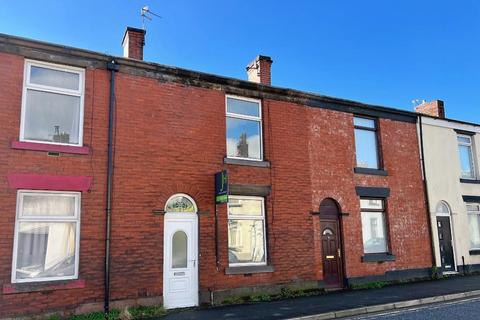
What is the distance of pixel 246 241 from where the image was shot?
12562mm

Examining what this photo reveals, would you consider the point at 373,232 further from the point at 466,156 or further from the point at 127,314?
the point at 127,314

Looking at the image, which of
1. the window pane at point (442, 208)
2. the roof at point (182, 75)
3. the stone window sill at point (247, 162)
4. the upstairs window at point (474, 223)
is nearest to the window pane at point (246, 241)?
the stone window sill at point (247, 162)

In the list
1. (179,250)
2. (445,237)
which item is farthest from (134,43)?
(445,237)

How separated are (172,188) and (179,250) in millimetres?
1603

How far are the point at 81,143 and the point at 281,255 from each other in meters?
6.29

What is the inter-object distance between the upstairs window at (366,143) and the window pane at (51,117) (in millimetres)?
9358

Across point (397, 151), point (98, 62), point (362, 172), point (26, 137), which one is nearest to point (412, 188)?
point (397, 151)

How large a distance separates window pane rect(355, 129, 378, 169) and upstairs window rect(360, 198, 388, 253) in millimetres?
1299

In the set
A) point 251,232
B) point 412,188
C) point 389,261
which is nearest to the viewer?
point 251,232

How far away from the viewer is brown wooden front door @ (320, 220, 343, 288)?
13.8 m

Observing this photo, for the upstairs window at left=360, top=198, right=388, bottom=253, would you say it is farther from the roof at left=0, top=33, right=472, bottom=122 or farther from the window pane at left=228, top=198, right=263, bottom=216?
the window pane at left=228, top=198, right=263, bottom=216

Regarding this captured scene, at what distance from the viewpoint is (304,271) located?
43.2 ft

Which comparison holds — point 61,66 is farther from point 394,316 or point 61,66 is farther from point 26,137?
point 394,316

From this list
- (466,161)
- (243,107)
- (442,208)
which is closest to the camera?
(243,107)
